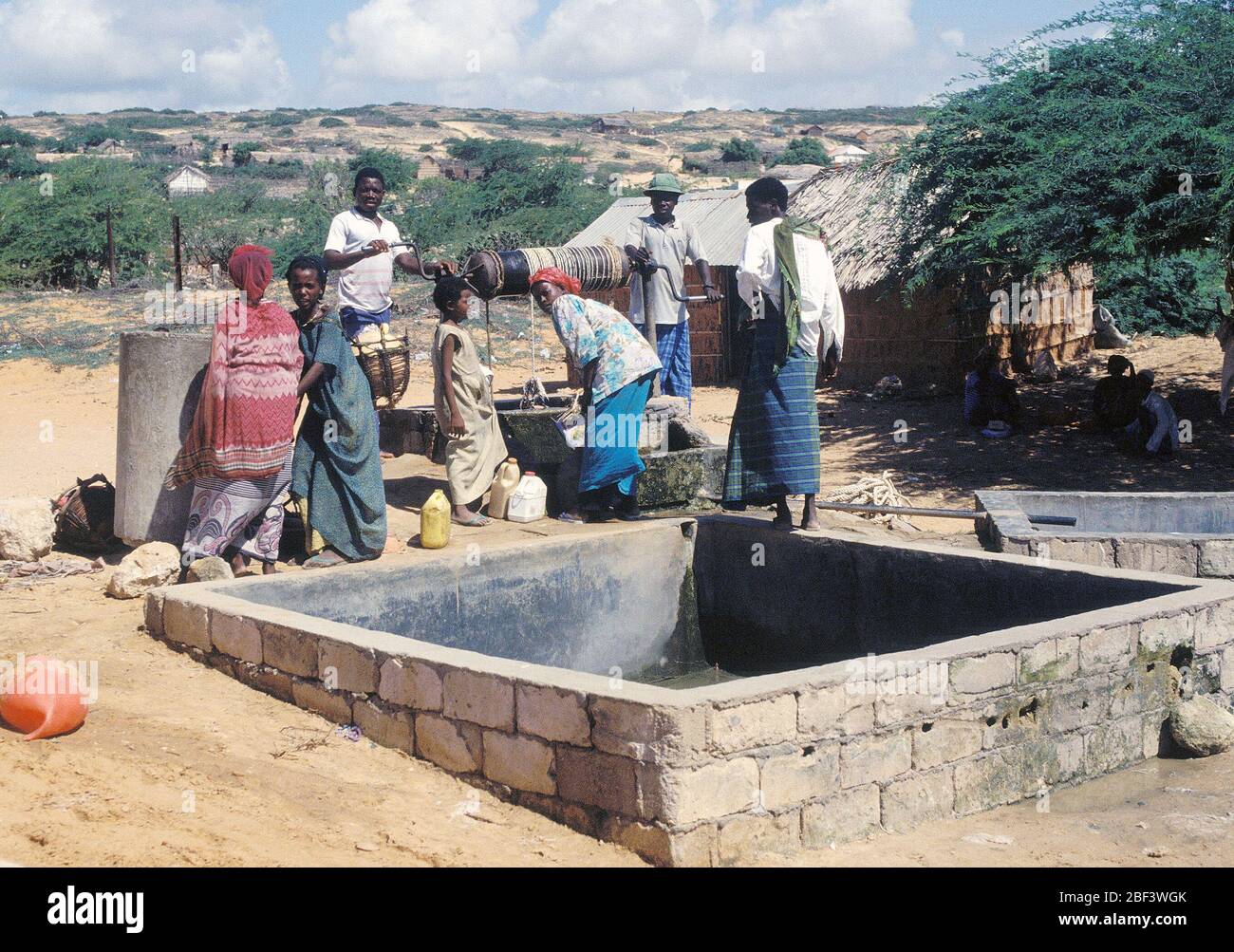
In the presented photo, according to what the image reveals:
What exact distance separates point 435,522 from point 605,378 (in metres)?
1.31

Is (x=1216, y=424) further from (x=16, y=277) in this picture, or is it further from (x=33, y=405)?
(x=16, y=277)

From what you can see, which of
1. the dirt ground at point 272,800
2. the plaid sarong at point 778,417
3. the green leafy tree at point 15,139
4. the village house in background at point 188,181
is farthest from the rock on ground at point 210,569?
the green leafy tree at point 15,139

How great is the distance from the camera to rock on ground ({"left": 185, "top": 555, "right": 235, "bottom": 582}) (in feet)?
21.1

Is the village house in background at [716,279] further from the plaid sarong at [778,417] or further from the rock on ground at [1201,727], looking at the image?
the rock on ground at [1201,727]

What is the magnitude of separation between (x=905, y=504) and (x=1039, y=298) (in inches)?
267

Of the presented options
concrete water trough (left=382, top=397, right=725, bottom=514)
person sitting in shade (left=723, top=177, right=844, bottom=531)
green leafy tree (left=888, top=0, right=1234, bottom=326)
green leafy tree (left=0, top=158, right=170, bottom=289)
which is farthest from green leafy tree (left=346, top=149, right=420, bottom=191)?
person sitting in shade (left=723, top=177, right=844, bottom=531)

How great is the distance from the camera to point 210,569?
6445 millimetres

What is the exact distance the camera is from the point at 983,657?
4.90 m

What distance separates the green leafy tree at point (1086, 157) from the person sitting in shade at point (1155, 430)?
1.32m

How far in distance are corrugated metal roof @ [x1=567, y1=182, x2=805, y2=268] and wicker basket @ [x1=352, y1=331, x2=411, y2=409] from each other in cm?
865

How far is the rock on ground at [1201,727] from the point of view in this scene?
548 centimetres

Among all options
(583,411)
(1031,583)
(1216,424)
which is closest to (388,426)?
(583,411)

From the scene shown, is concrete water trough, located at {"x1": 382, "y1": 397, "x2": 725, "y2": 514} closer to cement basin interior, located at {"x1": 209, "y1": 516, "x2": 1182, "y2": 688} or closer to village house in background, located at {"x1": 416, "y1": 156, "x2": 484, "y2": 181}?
cement basin interior, located at {"x1": 209, "y1": 516, "x2": 1182, "y2": 688}

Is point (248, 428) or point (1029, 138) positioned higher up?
point (1029, 138)
